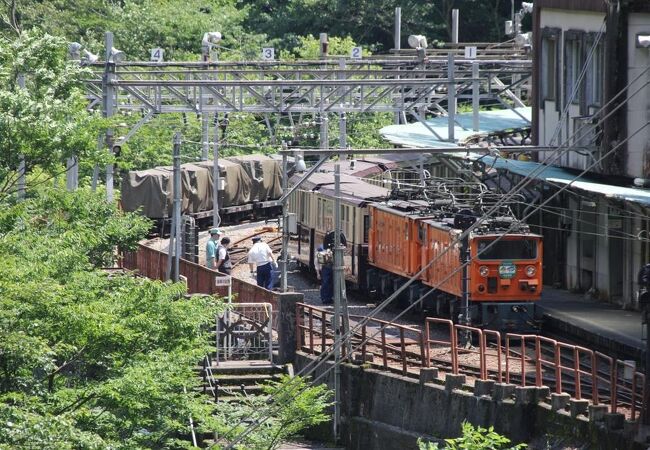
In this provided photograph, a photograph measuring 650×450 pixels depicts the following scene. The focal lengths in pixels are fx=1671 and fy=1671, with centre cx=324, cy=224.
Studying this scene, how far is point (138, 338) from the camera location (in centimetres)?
2341

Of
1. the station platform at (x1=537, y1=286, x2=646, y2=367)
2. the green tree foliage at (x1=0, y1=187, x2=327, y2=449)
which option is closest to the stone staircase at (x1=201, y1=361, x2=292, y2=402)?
the green tree foliage at (x1=0, y1=187, x2=327, y2=449)

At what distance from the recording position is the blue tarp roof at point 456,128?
39.3 m

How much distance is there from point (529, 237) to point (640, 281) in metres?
8.69

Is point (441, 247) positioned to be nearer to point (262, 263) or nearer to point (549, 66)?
point (262, 263)

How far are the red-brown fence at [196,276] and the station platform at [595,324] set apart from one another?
537cm

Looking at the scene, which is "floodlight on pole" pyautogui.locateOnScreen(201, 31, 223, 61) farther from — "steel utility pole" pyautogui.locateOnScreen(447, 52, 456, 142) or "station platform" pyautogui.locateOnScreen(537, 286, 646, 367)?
"station platform" pyautogui.locateOnScreen(537, 286, 646, 367)

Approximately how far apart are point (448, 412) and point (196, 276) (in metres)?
10.4

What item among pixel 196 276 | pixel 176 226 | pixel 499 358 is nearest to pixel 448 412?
pixel 499 358

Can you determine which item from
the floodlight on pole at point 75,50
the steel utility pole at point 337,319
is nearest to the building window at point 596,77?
the steel utility pole at point 337,319

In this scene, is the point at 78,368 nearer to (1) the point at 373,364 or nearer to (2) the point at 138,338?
(2) the point at 138,338

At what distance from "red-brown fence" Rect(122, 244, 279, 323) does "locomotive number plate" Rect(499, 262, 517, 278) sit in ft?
14.1

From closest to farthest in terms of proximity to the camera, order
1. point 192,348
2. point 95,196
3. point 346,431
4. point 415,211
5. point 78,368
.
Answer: point 78,368 < point 192,348 < point 346,431 < point 95,196 < point 415,211

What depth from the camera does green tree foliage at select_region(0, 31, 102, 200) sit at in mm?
27094

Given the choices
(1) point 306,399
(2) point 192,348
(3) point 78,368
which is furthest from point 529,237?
(3) point 78,368
